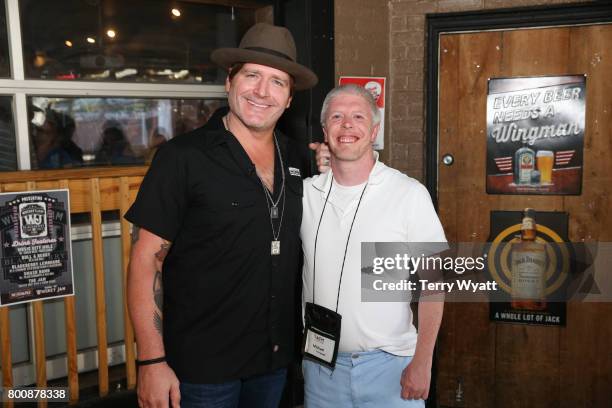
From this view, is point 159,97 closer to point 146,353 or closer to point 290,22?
point 290,22

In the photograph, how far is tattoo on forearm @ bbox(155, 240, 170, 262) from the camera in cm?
200

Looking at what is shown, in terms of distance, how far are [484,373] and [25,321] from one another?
2.92 metres

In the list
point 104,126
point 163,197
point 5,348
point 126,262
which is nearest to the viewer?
point 163,197

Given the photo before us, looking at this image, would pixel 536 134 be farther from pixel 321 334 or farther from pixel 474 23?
pixel 321 334

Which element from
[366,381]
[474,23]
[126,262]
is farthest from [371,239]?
[474,23]

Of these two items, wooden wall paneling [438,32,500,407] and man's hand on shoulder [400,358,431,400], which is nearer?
man's hand on shoulder [400,358,431,400]

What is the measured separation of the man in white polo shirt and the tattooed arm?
22.1 inches

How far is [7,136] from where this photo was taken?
10.4 feet

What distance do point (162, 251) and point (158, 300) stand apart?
0.18m

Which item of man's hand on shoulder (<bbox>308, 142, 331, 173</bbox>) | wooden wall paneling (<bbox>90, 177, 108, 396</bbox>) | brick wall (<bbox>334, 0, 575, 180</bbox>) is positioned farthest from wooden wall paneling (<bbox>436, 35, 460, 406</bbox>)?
wooden wall paneling (<bbox>90, 177, 108, 396</bbox>)

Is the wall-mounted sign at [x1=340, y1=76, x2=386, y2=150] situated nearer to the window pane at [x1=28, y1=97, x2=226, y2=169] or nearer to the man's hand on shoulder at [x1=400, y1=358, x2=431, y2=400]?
the window pane at [x1=28, y1=97, x2=226, y2=169]

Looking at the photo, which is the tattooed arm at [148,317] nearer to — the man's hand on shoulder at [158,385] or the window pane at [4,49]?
the man's hand on shoulder at [158,385]

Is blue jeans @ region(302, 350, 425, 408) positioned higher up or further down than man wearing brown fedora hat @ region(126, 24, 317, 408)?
further down

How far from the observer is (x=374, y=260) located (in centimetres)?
214
